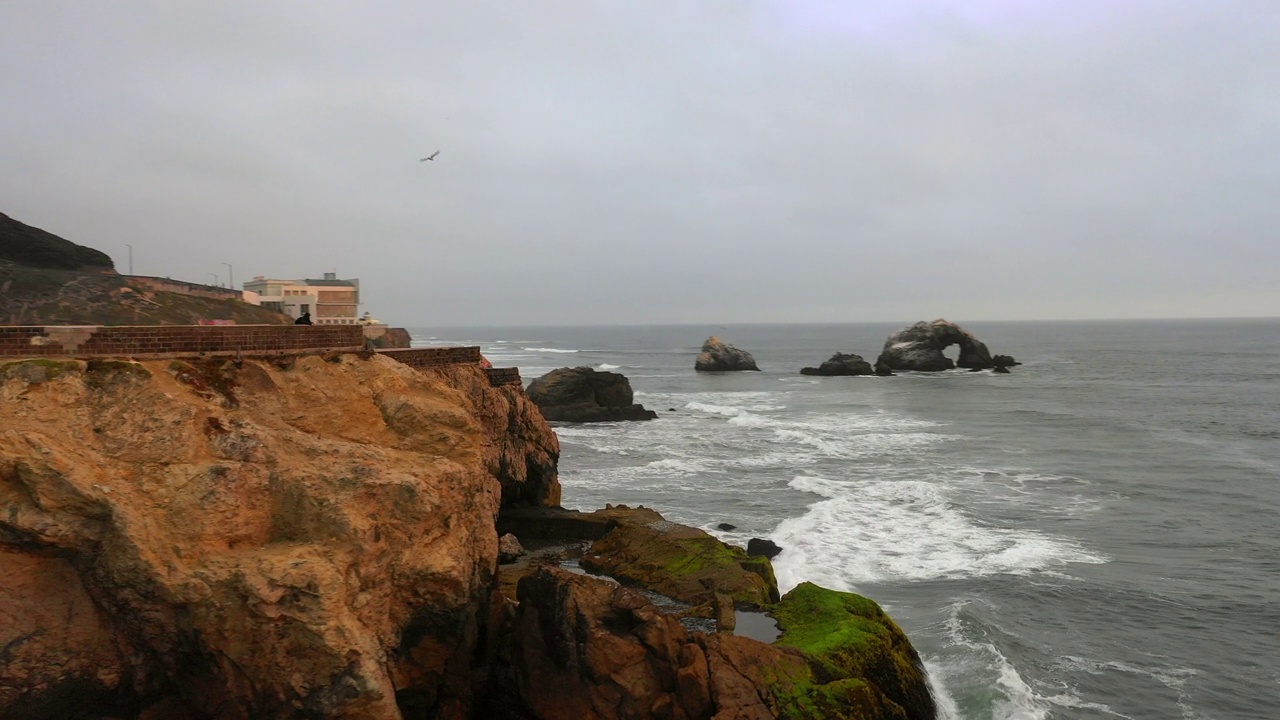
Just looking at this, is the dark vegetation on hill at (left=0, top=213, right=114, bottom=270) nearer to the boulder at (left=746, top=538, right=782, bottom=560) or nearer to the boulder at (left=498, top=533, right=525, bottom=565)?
the boulder at (left=498, top=533, right=525, bottom=565)

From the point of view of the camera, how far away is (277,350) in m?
13.9

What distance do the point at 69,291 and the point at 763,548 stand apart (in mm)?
23543

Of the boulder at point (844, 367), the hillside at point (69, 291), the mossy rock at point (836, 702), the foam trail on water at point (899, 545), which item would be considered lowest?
the foam trail on water at point (899, 545)

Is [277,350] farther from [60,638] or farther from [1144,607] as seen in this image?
[1144,607]

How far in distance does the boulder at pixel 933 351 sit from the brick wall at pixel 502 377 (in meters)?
78.3

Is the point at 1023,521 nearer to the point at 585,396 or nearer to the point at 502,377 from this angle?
the point at 502,377

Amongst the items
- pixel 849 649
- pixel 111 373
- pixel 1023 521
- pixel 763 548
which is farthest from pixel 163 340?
pixel 1023 521

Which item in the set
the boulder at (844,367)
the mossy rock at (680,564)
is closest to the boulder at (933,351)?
the boulder at (844,367)

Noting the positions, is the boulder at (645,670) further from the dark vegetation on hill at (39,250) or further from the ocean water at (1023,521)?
the dark vegetation on hill at (39,250)

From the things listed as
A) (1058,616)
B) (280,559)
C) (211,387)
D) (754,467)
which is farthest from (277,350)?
(754,467)

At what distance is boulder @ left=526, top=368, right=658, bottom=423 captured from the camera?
176 feet

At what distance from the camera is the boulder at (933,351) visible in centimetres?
9581

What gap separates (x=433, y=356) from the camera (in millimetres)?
18766

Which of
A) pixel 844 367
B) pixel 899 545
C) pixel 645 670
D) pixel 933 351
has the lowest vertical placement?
pixel 899 545
